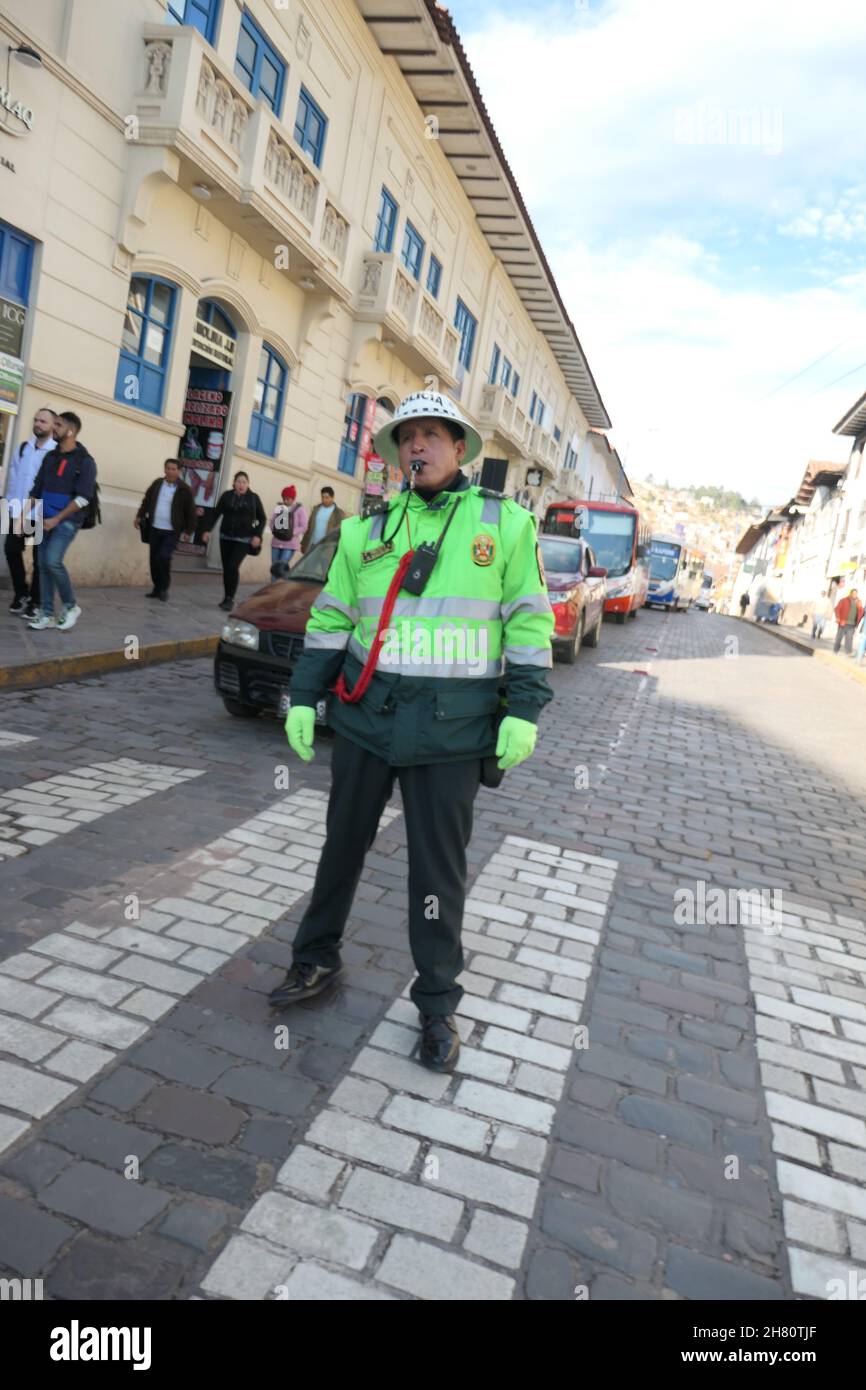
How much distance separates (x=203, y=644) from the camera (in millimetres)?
9570

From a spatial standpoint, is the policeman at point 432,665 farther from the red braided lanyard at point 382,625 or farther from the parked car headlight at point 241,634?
the parked car headlight at point 241,634

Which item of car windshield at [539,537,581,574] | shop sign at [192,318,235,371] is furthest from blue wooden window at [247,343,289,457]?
car windshield at [539,537,581,574]

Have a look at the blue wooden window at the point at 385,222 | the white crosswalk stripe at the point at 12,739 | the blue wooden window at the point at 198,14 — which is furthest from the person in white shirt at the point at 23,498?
the blue wooden window at the point at 385,222

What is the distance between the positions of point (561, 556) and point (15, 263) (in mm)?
8092

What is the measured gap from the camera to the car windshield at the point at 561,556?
13.9 meters

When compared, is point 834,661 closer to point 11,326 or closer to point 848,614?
point 848,614

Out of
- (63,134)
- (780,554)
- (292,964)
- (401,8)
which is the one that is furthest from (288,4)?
(780,554)

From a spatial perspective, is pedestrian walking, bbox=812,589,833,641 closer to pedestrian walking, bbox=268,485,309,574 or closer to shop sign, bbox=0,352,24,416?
pedestrian walking, bbox=268,485,309,574

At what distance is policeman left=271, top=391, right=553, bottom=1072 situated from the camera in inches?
111

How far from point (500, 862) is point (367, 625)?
2.37 meters

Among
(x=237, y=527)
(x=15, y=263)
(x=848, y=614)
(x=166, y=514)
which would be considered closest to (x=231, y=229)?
(x=15, y=263)

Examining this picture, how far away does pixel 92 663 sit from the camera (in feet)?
25.6

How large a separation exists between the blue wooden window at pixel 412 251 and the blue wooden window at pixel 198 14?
7656 mm

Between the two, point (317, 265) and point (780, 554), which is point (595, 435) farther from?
point (317, 265)
